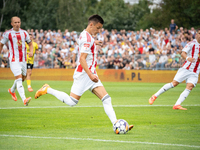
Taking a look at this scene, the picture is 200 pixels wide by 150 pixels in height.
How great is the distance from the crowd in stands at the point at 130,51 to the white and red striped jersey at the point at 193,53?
48.0 ft

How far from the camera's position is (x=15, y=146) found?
5.43m

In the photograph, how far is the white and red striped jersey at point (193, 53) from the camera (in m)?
10.6

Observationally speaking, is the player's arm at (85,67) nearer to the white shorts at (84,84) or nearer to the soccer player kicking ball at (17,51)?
the white shorts at (84,84)

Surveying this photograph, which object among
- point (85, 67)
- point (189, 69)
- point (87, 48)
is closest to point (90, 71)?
point (85, 67)

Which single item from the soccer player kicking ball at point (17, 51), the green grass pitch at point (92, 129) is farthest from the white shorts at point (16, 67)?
the green grass pitch at point (92, 129)

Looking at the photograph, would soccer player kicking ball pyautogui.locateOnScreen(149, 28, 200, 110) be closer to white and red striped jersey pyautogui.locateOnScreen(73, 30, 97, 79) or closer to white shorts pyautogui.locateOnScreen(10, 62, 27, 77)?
white and red striped jersey pyautogui.locateOnScreen(73, 30, 97, 79)

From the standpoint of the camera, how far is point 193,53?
10.7 metres

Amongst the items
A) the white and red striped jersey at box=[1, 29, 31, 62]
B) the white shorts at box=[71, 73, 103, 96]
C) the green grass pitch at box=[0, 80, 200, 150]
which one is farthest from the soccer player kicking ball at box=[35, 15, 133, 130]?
the white and red striped jersey at box=[1, 29, 31, 62]

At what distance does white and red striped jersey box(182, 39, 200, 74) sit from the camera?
10.6 metres

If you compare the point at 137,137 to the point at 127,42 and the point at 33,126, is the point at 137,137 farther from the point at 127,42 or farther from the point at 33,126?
the point at 127,42

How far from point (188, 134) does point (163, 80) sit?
20.2m

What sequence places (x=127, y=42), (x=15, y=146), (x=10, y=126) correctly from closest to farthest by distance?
(x=15, y=146) → (x=10, y=126) → (x=127, y=42)

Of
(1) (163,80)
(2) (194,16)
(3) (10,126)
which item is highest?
(2) (194,16)

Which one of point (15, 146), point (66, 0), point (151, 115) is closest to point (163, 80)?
point (151, 115)
